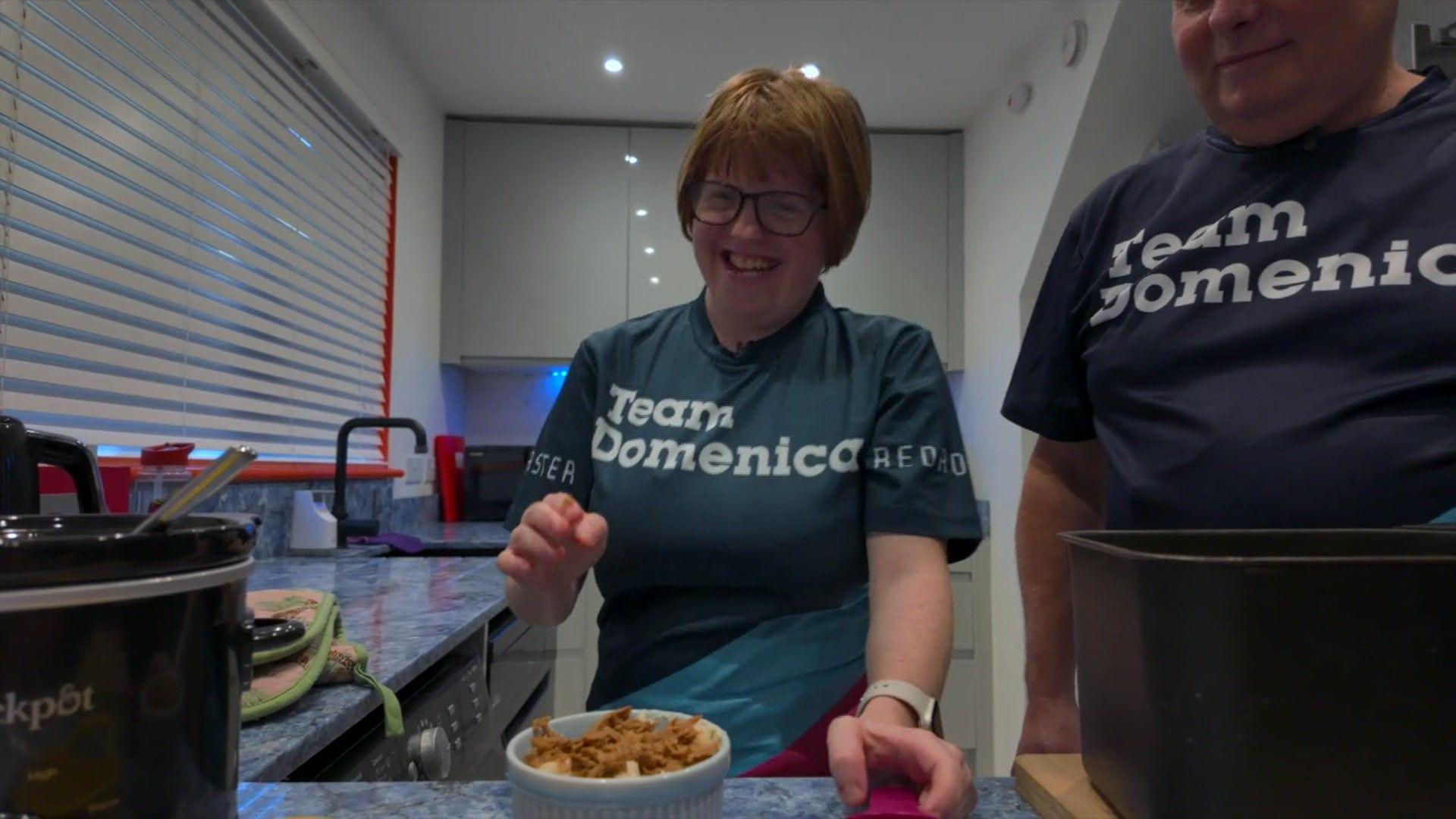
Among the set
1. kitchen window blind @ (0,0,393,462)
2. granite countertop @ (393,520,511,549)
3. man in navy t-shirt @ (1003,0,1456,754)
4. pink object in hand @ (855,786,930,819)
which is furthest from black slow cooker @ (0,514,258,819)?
granite countertop @ (393,520,511,549)

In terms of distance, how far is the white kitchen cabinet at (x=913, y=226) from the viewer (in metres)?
3.28

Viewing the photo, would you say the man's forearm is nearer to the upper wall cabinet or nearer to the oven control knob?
the oven control knob

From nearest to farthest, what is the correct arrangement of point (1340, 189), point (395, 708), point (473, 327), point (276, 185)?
1. point (1340, 189)
2. point (395, 708)
3. point (276, 185)
4. point (473, 327)

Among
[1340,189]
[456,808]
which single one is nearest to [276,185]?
[456,808]

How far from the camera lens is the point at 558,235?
10.6ft

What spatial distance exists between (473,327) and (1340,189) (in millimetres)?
2882

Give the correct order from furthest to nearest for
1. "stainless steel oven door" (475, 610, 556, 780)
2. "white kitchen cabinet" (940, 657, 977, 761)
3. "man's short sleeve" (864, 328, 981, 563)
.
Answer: "white kitchen cabinet" (940, 657, 977, 761) < "stainless steel oven door" (475, 610, 556, 780) < "man's short sleeve" (864, 328, 981, 563)

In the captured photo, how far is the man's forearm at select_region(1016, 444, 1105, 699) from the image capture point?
91 centimetres

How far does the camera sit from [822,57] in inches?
106

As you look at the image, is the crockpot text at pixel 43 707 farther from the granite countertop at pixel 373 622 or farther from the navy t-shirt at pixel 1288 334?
the navy t-shirt at pixel 1288 334

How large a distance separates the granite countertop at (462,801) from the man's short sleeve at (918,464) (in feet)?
0.80

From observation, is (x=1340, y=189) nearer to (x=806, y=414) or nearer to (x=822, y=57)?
(x=806, y=414)

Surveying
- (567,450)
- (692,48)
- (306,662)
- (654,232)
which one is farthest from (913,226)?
(306,662)

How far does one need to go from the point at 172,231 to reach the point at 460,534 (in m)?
1.32
